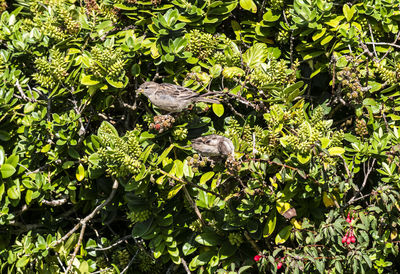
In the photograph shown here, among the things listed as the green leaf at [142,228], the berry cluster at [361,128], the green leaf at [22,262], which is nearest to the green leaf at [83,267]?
the green leaf at [22,262]

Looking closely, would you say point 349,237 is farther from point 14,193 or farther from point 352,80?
point 14,193

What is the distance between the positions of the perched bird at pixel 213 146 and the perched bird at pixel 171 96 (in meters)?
0.22

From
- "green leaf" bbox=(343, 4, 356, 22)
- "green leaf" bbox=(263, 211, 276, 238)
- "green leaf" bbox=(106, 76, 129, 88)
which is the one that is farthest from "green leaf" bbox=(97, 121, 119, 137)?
"green leaf" bbox=(343, 4, 356, 22)

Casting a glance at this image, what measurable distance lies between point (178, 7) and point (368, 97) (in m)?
1.33

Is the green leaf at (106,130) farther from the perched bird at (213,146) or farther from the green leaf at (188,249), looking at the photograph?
the green leaf at (188,249)

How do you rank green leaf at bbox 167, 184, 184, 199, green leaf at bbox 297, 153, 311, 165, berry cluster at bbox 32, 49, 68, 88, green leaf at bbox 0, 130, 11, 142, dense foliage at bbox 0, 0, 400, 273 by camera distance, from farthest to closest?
green leaf at bbox 0, 130, 11, 142, berry cluster at bbox 32, 49, 68, 88, green leaf at bbox 167, 184, 184, 199, dense foliage at bbox 0, 0, 400, 273, green leaf at bbox 297, 153, 311, 165

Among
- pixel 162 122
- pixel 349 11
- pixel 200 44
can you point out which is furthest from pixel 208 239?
pixel 349 11

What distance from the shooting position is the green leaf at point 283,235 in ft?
9.75

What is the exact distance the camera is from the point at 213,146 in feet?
9.58

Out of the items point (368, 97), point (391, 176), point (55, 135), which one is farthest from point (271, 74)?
point (55, 135)

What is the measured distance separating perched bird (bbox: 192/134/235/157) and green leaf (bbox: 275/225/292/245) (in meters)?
0.57

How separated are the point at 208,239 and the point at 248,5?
152cm

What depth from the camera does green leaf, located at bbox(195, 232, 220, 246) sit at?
9.93 feet

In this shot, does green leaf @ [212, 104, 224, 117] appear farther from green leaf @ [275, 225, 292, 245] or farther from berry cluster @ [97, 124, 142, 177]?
green leaf @ [275, 225, 292, 245]
